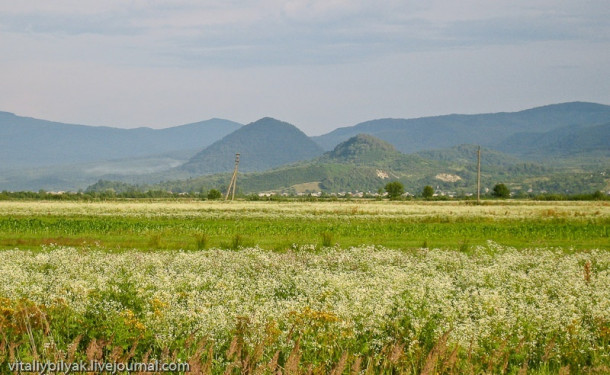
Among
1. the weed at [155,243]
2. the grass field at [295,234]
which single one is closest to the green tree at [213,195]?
the grass field at [295,234]

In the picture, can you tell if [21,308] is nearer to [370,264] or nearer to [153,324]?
[153,324]

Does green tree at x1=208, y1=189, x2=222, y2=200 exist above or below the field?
above

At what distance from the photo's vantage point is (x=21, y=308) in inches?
474

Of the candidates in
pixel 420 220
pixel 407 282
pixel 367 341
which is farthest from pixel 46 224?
pixel 367 341

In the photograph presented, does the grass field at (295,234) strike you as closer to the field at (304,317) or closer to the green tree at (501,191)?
the field at (304,317)

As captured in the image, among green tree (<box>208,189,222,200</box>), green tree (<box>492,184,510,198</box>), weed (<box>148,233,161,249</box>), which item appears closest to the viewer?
weed (<box>148,233,161,249</box>)

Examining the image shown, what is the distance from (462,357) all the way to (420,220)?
160 feet

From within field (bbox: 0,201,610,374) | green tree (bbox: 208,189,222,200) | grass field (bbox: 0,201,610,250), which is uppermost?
green tree (bbox: 208,189,222,200)

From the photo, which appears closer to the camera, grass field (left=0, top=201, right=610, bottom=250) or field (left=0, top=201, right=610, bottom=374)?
field (left=0, top=201, right=610, bottom=374)

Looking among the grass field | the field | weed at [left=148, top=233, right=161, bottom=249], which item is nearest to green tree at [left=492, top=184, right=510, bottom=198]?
the grass field

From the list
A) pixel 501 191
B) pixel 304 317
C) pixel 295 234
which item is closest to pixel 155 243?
pixel 295 234

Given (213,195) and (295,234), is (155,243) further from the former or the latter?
(213,195)

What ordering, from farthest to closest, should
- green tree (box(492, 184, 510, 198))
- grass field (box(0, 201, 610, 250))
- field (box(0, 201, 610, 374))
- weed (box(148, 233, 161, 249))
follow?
green tree (box(492, 184, 510, 198)), grass field (box(0, 201, 610, 250)), weed (box(148, 233, 161, 249)), field (box(0, 201, 610, 374))

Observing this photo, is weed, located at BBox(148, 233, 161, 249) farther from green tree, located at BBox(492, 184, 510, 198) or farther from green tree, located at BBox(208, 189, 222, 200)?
green tree, located at BBox(492, 184, 510, 198)
